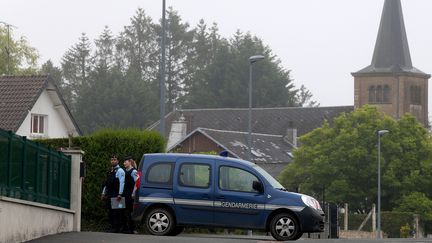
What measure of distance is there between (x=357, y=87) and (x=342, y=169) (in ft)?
164

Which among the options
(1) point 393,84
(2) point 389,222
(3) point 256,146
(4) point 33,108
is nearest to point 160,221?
(4) point 33,108

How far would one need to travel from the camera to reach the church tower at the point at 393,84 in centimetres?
13275

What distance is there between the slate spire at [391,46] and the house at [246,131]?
7.20 metres

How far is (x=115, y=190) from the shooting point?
27766mm

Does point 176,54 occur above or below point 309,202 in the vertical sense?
above

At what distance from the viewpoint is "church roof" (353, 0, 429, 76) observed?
12656 cm

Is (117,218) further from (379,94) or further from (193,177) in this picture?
(379,94)

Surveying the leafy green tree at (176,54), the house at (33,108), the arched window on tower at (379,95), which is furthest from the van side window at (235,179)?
the leafy green tree at (176,54)

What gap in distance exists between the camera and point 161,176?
26.3 meters

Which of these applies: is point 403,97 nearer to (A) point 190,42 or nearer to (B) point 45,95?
(A) point 190,42

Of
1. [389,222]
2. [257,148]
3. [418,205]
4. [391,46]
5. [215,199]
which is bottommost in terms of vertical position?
[389,222]

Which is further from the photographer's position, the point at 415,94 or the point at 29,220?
the point at 415,94

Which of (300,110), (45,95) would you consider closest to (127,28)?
(300,110)

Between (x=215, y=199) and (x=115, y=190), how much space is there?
2.58m
